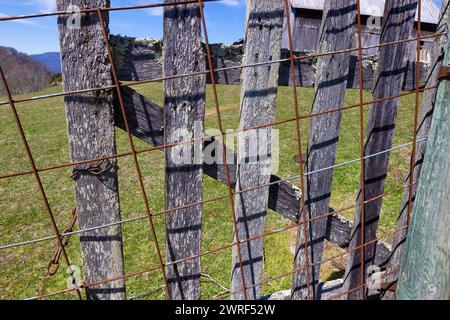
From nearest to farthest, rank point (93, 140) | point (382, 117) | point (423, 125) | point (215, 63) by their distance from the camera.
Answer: point (93, 140)
point (215, 63)
point (382, 117)
point (423, 125)

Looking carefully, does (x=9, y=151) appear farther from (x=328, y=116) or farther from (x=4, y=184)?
(x=328, y=116)

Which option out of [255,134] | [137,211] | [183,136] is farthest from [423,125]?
[137,211]

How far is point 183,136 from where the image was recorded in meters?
1.68

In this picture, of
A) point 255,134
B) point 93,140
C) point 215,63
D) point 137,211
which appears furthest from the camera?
point 137,211

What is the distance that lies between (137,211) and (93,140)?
132 inches

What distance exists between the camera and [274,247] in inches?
153

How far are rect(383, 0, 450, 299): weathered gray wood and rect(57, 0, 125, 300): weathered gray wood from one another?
170 centimetres

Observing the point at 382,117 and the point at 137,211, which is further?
the point at 137,211

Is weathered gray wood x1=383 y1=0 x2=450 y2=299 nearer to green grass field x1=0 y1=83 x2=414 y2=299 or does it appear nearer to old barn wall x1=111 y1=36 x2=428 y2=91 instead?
old barn wall x1=111 y1=36 x2=428 y2=91

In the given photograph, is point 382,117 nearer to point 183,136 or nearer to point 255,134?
point 255,134

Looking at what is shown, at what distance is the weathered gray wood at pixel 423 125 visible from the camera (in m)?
1.98

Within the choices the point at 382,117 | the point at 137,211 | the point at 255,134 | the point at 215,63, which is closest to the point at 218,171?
the point at 255,134

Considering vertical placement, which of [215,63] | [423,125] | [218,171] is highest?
[215,63]

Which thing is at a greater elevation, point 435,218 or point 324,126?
point 324,126
